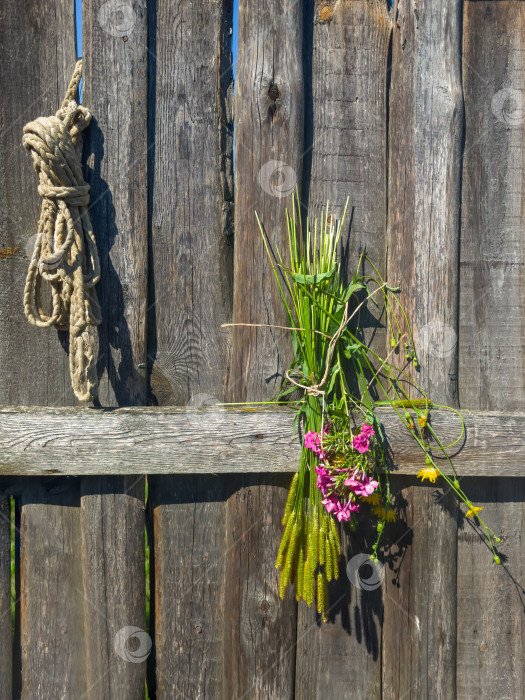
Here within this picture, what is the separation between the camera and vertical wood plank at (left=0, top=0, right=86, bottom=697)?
1.80 meters

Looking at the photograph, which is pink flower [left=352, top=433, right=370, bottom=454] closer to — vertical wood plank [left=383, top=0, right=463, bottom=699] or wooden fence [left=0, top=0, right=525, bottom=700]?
wooden fence [left=0, top=0, right=525, bottom=700]

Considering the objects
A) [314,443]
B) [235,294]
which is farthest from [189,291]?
[314,443]

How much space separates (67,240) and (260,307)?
66 cm

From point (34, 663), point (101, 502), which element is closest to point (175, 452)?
point (101, 502)

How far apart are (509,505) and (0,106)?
2290 millimetres

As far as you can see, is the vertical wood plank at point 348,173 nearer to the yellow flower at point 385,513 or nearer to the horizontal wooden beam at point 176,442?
the yellow flower at point 385,513

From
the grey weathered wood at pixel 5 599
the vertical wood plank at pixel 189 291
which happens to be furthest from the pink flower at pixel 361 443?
the grey weathered wood at pixel 5 599

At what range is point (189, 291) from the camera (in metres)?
1.87

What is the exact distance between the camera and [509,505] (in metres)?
1.96

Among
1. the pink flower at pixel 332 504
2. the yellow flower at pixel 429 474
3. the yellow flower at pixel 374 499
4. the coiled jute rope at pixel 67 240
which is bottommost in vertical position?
the yellow flower at pixel 374 499

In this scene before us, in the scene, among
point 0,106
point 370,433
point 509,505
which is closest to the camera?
point 370,433

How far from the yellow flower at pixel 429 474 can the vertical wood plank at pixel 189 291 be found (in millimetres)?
675

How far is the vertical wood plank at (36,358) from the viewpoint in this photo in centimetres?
180

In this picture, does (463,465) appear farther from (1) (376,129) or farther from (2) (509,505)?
(1) (376,129)
